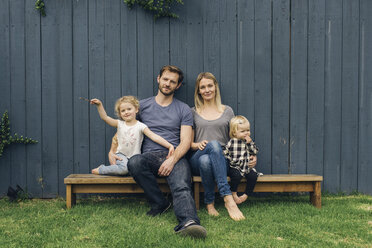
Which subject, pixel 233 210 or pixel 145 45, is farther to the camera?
pixel 145 45

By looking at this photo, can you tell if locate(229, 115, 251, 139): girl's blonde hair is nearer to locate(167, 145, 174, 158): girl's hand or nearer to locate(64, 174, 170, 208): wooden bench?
locate(167, 145, 174, 158): girl's hand

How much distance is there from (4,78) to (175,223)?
254 centimetres

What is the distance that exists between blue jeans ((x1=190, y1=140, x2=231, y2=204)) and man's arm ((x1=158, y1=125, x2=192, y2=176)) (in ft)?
0.58

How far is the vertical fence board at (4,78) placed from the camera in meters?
3.46

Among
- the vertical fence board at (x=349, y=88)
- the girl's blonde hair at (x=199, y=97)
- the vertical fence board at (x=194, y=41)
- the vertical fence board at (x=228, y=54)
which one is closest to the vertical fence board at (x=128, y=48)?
the vertical fence board at (x=194, y=41)

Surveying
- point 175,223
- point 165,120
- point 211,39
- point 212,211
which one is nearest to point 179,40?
point 211,39

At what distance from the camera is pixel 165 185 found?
9.67 feet

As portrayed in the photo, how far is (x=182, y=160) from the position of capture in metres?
2.88

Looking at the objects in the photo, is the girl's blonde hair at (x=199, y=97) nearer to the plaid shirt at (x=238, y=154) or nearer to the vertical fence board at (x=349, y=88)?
the plaid shirt at (x=238, y=154)

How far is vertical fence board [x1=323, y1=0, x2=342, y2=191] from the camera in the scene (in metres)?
3.38

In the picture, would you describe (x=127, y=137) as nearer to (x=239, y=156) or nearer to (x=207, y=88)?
(x=207, y=88)

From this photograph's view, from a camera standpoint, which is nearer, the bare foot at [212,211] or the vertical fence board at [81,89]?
the bare foot at [212,211]

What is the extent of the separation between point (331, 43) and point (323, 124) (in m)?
0.89

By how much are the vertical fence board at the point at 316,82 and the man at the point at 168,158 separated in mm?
1377
